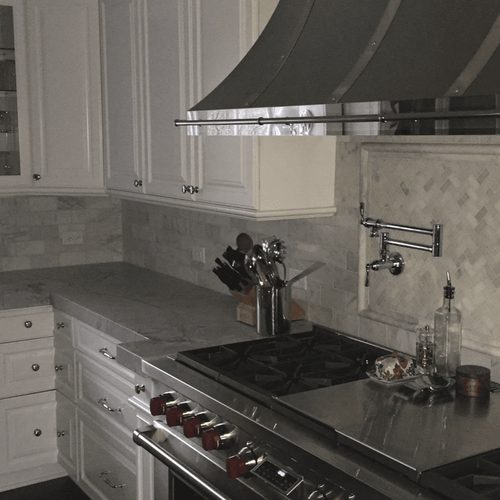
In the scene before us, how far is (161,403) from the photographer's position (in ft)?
7.27

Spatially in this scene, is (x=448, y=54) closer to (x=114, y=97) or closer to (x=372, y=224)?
(x=372, y=224)

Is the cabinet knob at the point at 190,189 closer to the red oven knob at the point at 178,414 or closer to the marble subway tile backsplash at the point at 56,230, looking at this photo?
the red oven knob at the point at 178,414

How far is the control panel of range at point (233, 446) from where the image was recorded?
1.76 metres

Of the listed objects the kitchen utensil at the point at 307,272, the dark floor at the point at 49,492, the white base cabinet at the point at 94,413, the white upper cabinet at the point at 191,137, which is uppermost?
the white upper cabinet at the point at 191,137

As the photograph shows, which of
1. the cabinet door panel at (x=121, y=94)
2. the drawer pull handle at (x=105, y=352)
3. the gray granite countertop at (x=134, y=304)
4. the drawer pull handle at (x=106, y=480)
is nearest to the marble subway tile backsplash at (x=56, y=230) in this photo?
the gray granite countertop at (x=134, y=304)

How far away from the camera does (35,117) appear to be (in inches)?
142

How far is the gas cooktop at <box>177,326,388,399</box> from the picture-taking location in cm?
211

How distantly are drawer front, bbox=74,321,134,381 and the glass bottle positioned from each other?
114 cm

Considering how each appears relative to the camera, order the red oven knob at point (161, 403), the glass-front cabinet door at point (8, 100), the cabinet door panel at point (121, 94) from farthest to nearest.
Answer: the glass-front cabinet door at point (8, 100), the cabinet door panel at point (121, 94), the red oven knob at point (161, 403)

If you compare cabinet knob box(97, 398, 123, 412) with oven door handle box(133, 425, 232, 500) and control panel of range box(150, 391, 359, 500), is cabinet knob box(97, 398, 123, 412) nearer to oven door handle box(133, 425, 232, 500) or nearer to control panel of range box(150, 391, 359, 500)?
oven door handle box(133, 425, 232, 500)

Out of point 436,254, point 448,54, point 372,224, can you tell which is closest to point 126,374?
point 372,224

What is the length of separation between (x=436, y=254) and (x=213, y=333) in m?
0.88

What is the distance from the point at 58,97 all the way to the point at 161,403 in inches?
77.1

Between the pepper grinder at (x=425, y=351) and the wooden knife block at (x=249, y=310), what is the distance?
0.79 meters
